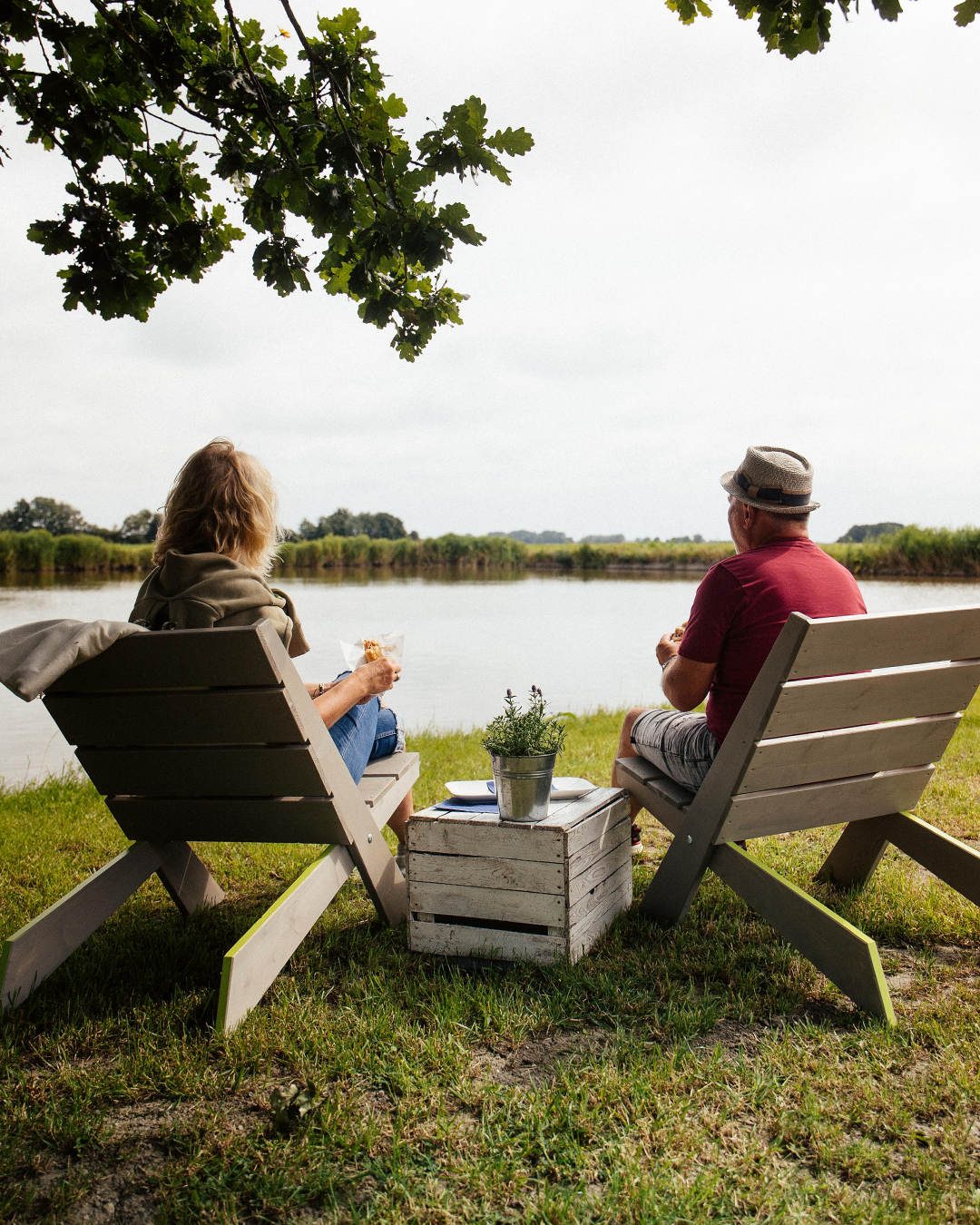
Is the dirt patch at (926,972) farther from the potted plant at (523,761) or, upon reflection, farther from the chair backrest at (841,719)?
the potted plant at (523,761)

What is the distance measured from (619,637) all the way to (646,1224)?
15.7 m

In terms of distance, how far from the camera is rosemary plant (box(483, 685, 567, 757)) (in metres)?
2.81

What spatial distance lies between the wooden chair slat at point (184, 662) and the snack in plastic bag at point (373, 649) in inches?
27.6

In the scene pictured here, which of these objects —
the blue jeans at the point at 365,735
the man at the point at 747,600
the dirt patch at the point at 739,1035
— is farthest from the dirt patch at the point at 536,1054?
the blue jeans at the point at 365,735

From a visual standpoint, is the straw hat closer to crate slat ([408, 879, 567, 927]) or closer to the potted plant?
the potted plant

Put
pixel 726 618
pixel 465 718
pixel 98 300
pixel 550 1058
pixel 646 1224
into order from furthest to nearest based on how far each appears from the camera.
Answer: pixel 465 718 < pixel 98 300 < pixel 726 618 < pixel 550 1058 < pixel 646 1224

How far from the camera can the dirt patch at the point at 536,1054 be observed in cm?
219

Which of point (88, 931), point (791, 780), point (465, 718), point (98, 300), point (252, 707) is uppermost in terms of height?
point (98, 300)

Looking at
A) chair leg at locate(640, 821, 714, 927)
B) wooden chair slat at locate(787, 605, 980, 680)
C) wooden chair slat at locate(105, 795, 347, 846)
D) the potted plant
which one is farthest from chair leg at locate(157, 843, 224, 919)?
wooden chair slat at locate(787, 605, 980, 680)

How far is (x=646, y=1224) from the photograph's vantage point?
1.66m

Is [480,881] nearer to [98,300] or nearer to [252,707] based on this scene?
[252,707]

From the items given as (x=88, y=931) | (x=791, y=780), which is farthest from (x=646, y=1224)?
(x=88, y=931)

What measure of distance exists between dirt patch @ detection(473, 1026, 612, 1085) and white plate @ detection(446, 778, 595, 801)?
3.12 feet

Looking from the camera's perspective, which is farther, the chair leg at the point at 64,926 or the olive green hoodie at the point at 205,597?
the olive green hoodie at the point at 205,597
